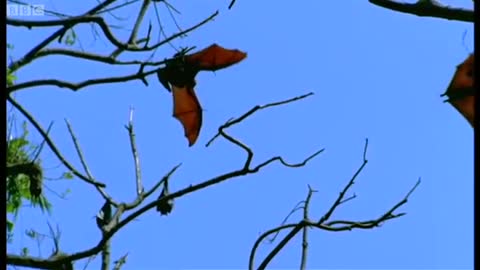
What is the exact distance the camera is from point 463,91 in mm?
3111

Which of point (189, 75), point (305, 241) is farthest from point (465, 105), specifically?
point (189, 75)

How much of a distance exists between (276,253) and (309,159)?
0.48 metres

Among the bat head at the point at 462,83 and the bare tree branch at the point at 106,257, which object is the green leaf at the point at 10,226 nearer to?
the bare tree branch at the point at 106,257

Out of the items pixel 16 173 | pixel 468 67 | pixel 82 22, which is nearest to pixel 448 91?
pixel 468 67

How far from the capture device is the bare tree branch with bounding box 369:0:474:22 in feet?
8.87

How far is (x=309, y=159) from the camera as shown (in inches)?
134

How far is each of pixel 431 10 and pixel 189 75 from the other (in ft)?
3.80

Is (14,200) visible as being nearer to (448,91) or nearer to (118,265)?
(118,265)

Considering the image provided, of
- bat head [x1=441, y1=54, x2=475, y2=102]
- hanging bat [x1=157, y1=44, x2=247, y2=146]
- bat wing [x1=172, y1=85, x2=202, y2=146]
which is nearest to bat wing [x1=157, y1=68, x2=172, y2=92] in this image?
hanging bat [x1=157, y1=44, x2=247, y2=146]

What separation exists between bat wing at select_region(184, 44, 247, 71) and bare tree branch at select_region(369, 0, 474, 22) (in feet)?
3.02

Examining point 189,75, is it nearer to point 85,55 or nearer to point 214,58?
point 214,58

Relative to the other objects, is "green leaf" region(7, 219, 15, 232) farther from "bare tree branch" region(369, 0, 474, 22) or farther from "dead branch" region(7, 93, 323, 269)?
"bare tree branch" region(369, 0, 474, 22)

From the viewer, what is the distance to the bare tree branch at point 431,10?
2703 mm
